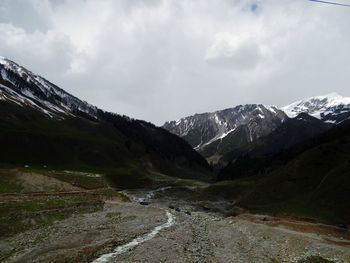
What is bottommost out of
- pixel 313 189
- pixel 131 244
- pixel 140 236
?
pixel 131 244

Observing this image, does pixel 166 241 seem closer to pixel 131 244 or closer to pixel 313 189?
→ pixel 131 244

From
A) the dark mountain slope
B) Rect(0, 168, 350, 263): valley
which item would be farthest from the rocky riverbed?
the dark mountain slope

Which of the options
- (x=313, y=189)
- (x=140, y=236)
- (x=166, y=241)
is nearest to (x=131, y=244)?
(x=166, y=241)

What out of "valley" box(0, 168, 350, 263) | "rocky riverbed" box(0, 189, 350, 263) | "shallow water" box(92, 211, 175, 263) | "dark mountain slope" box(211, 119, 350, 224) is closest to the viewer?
"shallow water" box(92, 211, 175, 263)

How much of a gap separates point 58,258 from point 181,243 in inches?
794

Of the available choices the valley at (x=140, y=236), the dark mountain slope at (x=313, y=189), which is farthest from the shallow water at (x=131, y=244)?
the dark mountain slope at (x=313, y=189)

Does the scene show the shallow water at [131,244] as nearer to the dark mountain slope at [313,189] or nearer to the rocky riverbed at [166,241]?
the rocky riverbed at [166,241]

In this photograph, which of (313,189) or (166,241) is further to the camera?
(313,189)

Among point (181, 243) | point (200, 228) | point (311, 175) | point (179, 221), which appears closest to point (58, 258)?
point (181, 243)

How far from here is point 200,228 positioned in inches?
3275

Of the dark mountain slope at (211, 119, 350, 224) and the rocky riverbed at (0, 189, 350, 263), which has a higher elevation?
the dark mountain slope at (211, 119, 350, 224)

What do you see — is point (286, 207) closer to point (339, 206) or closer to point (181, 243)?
point (339, 206)

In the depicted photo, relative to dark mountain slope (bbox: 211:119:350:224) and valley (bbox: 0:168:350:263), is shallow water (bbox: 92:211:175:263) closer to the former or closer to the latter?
valley (bbox: 0:168:350:263)

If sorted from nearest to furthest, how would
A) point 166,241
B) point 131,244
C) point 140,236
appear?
1. point 131,244
2. point 166,241
3. point 140,236
